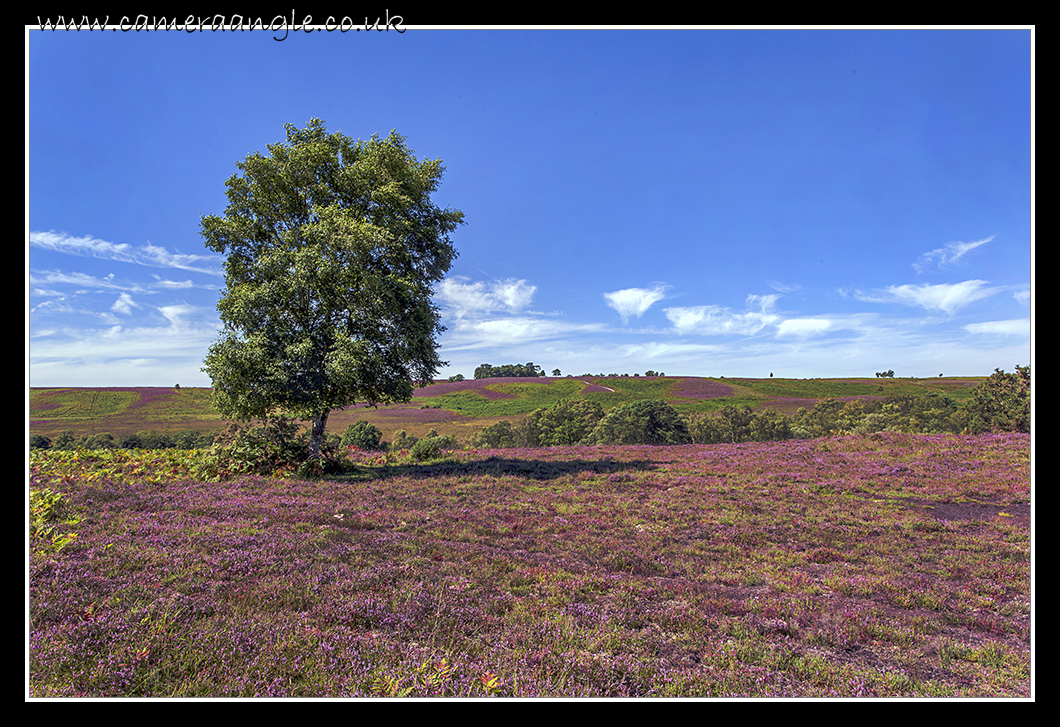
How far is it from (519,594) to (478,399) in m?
58.6

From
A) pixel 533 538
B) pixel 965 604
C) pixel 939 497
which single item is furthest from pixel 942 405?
pixel 533 538

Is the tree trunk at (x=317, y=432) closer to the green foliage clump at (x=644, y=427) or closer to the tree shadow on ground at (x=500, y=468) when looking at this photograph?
the tree shadow on ground at (x=500, y=468)

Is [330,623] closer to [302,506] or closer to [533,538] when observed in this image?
[533,538]

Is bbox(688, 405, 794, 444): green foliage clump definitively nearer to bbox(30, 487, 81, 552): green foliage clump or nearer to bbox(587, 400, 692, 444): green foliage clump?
bbox(587, 400, 692, 444): green foliage clump

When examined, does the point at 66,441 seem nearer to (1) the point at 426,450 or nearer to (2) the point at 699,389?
(1) the point at 426,450

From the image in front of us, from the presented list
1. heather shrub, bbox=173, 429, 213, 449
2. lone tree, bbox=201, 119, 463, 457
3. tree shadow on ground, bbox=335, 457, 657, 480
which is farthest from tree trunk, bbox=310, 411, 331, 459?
heather shrub, bbox=173, 429, 213, 449

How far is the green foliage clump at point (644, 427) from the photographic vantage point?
37031mm

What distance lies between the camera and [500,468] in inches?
782

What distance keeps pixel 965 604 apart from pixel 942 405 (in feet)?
156

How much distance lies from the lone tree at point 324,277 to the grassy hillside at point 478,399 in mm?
16831

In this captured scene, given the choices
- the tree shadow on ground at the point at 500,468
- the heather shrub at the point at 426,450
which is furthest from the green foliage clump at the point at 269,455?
the heather shrub at the point at 426,450

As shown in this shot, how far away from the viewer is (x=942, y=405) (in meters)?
40.5

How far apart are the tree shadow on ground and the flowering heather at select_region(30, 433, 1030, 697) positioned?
4.18 metres

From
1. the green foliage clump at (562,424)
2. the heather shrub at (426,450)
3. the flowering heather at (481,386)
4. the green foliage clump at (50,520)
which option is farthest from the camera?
the flowering heather at (481,386)
